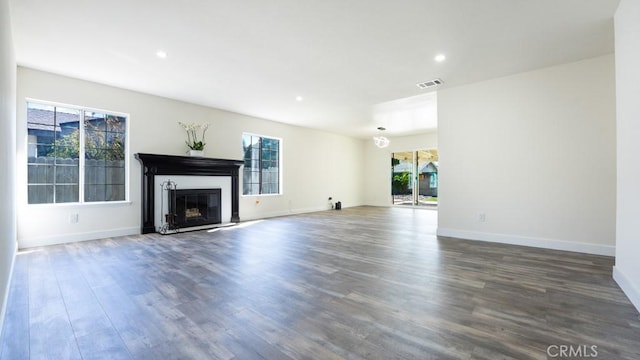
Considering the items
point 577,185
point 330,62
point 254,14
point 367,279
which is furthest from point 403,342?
point 577,185

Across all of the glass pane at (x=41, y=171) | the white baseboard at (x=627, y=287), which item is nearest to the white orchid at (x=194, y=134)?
the glass pane at (x=41, y=171)

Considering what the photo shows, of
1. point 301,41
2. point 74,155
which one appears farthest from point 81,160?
point 301,41

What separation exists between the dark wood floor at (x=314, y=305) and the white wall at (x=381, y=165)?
659 cm

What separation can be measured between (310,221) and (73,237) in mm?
4433

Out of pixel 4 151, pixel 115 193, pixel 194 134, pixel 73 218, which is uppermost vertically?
pixel 194 134

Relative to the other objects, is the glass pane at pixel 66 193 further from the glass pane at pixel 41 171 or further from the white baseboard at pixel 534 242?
the white baseboard at pixel 534 242

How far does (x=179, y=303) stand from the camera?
225cm

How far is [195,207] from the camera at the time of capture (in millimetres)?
5938

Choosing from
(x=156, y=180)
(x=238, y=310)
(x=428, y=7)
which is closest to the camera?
(x=238, y=310)

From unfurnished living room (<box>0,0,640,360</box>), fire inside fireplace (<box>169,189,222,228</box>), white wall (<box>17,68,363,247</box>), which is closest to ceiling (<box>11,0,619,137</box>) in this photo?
unfurnished living room (<box>0,0,640,360</box>)

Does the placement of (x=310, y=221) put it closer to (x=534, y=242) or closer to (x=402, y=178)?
(x=534, y=242)

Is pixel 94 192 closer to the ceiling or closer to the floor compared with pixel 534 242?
closer to the ceiling

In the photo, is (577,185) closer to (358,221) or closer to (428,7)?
(428,7)

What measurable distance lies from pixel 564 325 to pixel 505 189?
2.98 m
